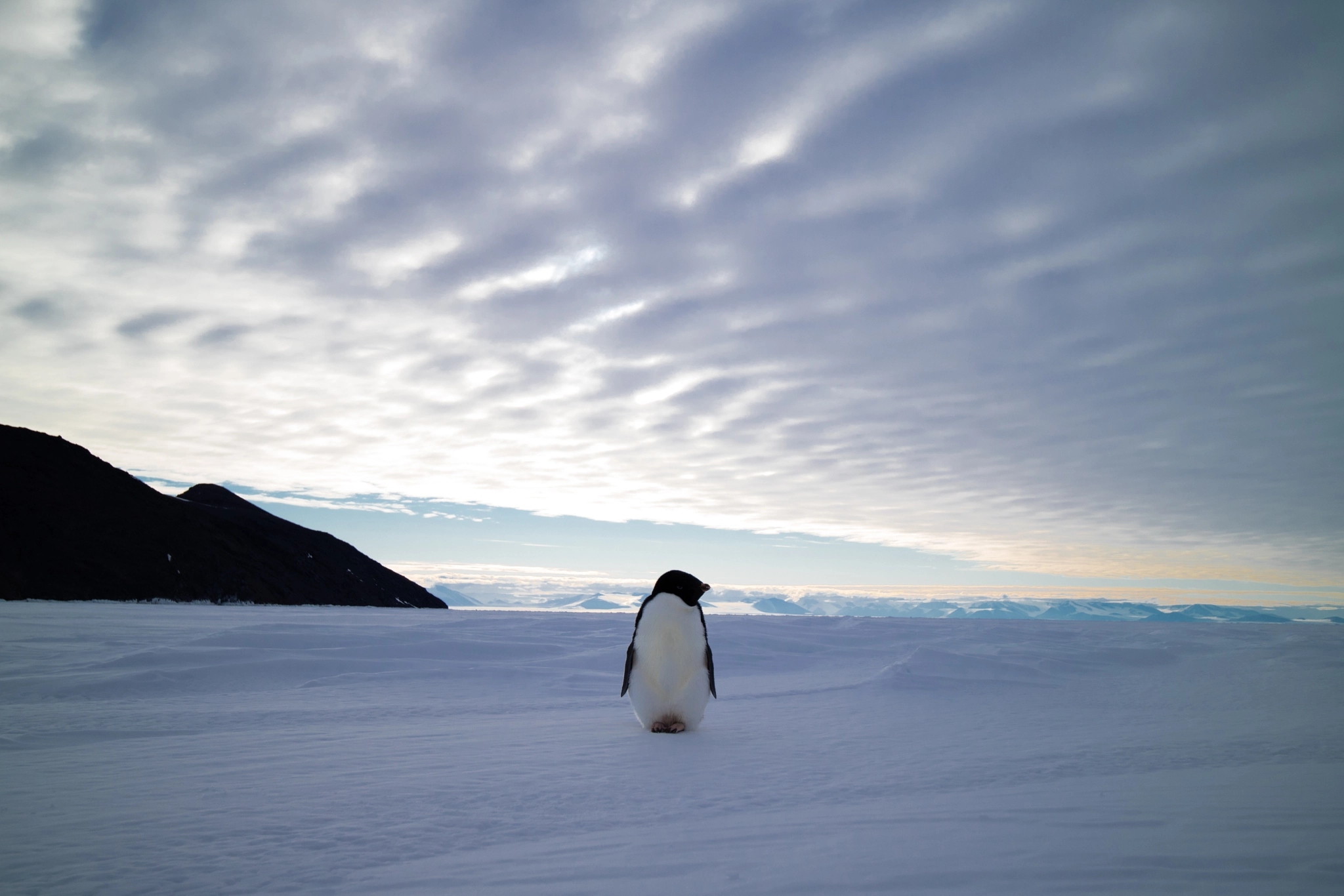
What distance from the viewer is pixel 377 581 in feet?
387

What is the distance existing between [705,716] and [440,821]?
410 centimetres

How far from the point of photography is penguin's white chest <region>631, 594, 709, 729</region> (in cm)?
575

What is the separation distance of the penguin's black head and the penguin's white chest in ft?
0.20

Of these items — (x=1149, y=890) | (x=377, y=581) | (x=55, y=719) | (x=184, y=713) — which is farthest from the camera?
(x=377, y=581)

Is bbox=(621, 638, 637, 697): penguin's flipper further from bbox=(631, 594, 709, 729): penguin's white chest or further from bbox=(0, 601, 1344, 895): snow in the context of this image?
bbox=(0, 601, 1344, 895): snow

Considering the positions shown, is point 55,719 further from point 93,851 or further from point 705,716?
point 705,716

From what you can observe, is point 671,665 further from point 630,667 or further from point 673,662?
point 630,667

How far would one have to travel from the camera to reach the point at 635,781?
3998 millimetres

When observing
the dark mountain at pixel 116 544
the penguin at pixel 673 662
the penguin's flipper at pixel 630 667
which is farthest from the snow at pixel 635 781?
the dark mountain at pixel 116 544

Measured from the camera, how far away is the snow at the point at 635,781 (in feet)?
8.44

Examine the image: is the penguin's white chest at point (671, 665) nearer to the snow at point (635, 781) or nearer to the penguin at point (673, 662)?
the penguin at point (673, 662)

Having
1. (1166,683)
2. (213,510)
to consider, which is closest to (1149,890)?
(1166,683)

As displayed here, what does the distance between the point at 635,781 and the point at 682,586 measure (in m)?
2.04

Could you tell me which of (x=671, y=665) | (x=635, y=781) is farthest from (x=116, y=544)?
(x=635, y=781)
